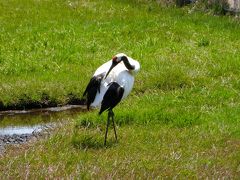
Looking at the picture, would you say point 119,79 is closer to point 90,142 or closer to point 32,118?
point 90,142

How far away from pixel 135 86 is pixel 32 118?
7.32 ft

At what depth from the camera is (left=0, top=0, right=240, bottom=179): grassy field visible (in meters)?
8.35

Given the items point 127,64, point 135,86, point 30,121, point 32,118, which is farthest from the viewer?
point 135,86

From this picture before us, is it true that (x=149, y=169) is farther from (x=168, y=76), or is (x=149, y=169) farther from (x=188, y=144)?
(x=168, y=76)

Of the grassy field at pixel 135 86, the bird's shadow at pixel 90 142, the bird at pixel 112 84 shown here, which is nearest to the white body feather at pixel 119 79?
the bird at pixel 112 84

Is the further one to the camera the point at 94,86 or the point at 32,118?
the point at 32,118

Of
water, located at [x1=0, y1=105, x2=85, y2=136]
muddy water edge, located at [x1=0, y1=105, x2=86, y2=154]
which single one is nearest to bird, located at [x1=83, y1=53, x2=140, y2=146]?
muddy water edge, located at [x1=0, y1=105, x2=86, y2=154]

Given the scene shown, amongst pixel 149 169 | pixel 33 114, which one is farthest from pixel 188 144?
pixel 33 114

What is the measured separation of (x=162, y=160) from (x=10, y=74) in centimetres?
676

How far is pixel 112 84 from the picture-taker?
9.83 meters

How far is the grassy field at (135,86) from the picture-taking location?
329 inches

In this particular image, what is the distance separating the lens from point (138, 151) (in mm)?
9508

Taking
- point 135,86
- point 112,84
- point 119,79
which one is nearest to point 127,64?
point 119,79

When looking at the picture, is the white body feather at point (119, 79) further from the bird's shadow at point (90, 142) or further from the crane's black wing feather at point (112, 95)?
the bird's shadow at point (90, 142)
